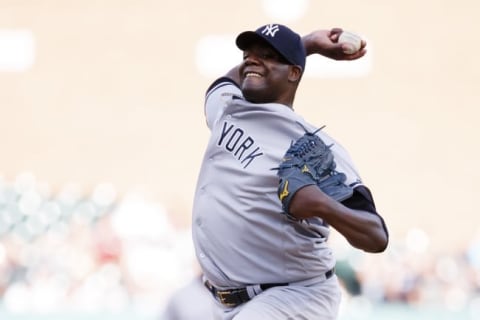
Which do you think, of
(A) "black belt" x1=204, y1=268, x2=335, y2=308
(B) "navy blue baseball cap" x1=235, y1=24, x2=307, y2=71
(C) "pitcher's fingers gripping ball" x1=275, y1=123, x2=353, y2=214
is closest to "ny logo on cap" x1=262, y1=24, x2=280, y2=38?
(B) "navy blue baseball cap" x1=235, y1=24, x2=307, y2=71

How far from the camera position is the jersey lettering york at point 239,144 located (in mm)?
4344

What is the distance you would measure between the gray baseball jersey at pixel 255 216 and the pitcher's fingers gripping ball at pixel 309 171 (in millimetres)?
208

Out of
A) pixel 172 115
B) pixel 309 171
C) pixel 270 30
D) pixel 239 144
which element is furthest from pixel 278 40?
pixel 172 115

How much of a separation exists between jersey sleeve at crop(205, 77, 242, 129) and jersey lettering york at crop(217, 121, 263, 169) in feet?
0.50

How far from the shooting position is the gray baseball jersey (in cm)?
424

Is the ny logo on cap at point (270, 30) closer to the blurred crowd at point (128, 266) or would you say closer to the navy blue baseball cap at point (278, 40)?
A: the navy blue baseball cap at point (278, 40)

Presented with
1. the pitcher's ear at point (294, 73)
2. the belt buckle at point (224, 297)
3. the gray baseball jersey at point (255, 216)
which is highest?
the pitcher's ear at point (294, 73)

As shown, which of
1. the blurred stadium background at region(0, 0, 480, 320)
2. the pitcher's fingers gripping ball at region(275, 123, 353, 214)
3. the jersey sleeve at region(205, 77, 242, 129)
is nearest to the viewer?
the pitcher's fingers gripping ball at region(275, 123, 353, 214)

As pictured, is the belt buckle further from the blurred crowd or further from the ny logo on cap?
the blurred crowd

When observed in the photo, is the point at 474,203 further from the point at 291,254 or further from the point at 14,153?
the point at 291,254

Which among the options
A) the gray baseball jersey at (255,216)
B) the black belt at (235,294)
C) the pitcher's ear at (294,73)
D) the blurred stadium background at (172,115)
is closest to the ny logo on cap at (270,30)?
the pitcher's ear at (294,73)

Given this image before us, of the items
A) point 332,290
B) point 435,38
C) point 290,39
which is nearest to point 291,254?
point 332,290

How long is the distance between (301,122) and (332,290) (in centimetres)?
69

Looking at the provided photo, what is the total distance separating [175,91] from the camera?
13672 mm
